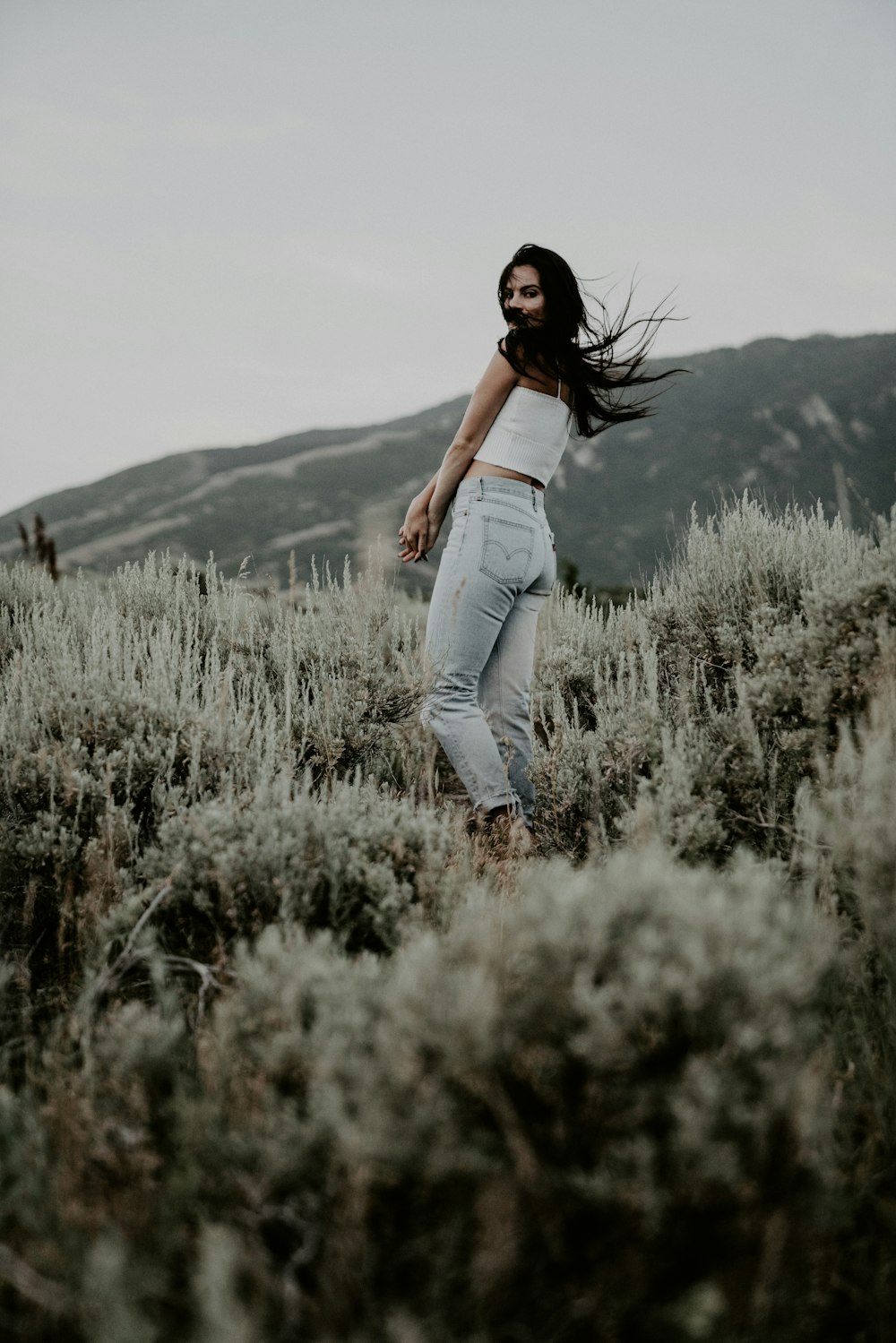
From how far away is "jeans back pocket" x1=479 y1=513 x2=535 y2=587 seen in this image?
9.22 ft

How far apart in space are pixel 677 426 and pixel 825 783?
508 ft

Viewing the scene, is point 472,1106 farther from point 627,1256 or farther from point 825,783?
point 825,783

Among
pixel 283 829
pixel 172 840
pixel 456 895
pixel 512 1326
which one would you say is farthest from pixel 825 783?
pixel 172 840

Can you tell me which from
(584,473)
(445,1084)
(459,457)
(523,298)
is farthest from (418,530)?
(584,473)

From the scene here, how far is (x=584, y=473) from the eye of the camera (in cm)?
13425

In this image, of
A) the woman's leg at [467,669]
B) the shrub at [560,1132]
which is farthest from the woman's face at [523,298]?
the shrub at [560,1132]

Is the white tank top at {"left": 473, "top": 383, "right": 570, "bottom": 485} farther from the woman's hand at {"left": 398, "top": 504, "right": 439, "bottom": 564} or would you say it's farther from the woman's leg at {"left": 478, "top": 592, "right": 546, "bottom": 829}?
the woman's leg at {"left": 478, "top": 592, "right": 546, "bottom": 829}

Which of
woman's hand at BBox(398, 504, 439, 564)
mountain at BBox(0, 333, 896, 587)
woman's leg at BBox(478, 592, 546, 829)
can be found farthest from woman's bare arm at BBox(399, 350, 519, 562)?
mountain at BBox(0, 333, 896, 587)

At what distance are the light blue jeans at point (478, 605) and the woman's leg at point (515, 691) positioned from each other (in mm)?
131

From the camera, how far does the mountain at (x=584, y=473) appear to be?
340 feet

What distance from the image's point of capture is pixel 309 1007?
1.49 meters

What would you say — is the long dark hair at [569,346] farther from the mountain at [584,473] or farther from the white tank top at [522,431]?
the mountain at [584,473]

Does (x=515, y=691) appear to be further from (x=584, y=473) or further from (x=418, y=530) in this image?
(x=584, y=473)

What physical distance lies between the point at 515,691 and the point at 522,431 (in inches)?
40.3
